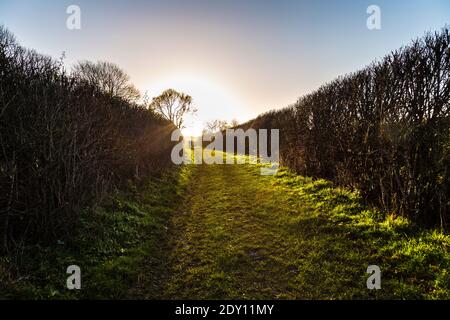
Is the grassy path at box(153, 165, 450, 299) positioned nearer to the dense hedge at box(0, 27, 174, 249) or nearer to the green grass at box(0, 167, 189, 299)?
the green grass at box(0, 167, 189, 299)

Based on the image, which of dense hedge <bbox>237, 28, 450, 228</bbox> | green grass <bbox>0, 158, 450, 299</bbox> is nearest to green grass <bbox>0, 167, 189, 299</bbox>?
green grass <bbox>0, 158, 450, 299</bbox>

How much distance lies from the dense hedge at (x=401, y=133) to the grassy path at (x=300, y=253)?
A: 0.66 meters

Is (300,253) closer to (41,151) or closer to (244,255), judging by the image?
(244,255)

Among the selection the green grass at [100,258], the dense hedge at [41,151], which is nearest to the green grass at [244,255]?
the green grass at [100,258]

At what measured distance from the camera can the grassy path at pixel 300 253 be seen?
4.45 metres

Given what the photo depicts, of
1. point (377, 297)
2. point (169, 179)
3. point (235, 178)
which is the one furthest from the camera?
point (235, 178)

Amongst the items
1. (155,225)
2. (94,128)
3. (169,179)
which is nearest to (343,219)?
(155,225)

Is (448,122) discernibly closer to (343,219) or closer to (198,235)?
(343,219)

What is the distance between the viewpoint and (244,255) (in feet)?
19.0

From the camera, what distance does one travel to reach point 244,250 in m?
6.08

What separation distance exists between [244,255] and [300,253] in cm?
121

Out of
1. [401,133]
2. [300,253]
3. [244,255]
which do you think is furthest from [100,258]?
[401,133]

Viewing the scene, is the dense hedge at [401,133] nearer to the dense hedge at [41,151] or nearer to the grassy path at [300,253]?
the grassy path at [300,253]
